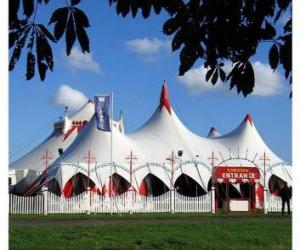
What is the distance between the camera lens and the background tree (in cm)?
270

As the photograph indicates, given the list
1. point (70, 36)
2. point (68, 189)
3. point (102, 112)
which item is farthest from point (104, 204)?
point (70, 36)

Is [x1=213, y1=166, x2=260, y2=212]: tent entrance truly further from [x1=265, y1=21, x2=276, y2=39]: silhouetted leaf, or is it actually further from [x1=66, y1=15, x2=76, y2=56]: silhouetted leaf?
[x1=66, y1=15, x2=76, y2=56]: silhouetted leaf

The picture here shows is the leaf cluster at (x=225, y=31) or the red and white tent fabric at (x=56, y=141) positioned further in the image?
the red and white tent fabric at (x=56, y=141)

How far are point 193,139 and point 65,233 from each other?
20.4 meters

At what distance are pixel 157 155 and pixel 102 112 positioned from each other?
290 inches

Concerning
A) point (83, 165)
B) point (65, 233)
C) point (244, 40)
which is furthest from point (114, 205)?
point (244, 40)

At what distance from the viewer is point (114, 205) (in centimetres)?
1934

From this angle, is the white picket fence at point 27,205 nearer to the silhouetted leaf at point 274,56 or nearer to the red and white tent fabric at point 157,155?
the red and white tent fabric at point 157,155

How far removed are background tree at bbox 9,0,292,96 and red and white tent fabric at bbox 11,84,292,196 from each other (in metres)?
17.7

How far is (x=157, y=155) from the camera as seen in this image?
27.4m

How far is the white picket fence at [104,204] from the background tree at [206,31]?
51.3 feet

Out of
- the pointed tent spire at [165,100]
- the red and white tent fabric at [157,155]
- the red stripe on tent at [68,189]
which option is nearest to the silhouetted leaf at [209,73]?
the red and white tent fabric at [157,155]

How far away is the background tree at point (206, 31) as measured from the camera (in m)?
2.70

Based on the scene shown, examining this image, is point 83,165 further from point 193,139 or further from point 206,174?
point 193,139
